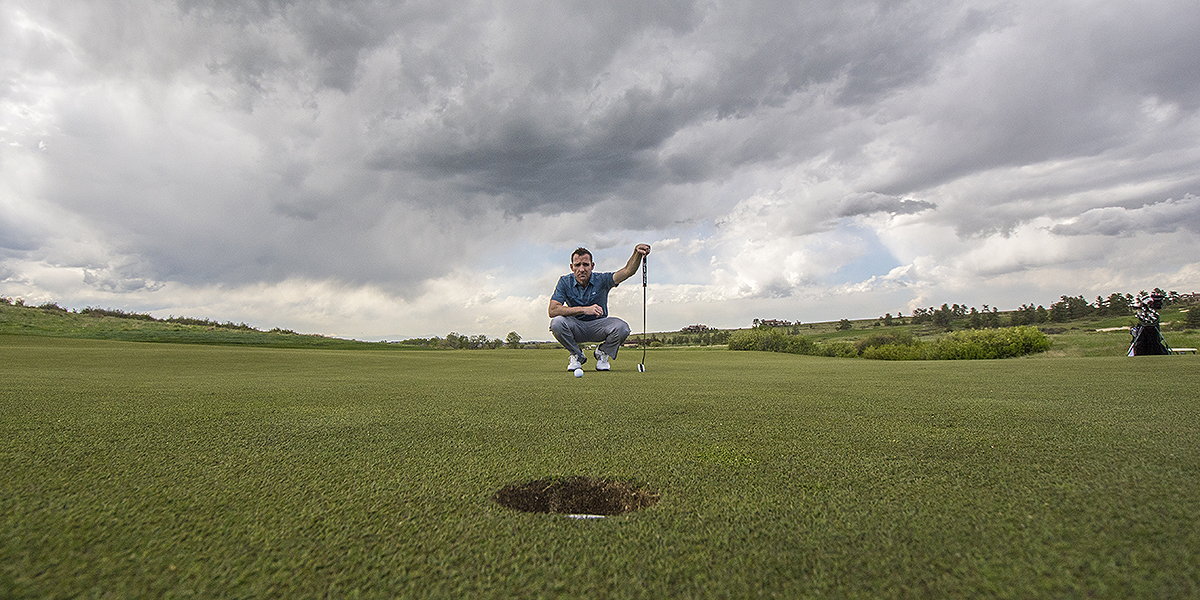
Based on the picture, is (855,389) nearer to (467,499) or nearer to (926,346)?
(467,499)

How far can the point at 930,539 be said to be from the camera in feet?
5.03

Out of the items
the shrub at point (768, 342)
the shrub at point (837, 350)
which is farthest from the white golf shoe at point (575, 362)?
the shrub at point (768, 342)

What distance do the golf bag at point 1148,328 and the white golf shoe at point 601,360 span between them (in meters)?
12.1

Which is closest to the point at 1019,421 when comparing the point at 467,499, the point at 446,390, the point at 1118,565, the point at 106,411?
the point at 1118,565

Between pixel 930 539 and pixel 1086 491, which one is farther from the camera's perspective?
pixel 1086 491

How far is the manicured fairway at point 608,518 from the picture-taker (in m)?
1.33

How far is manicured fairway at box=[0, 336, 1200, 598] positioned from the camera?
133cm

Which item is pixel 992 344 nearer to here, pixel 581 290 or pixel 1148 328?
pixel 1148 328

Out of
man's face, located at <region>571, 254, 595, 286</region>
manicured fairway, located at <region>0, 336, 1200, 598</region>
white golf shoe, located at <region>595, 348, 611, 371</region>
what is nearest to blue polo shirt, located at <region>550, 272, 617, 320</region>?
man's face, located at <region>571, 254, 595, 286</region>

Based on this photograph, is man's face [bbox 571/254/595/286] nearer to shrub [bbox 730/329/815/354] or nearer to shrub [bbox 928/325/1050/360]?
shrub [bbox 928/325/1050/360]

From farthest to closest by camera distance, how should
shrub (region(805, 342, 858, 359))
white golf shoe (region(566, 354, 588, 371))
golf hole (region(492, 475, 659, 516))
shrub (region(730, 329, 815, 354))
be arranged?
1. shrub (region(730, 329, 815, 354))
2. shrub (region(805, 342, 858, 359))
3. white golf shoe (region(566, 354, 588, 371))
4. golf hole (region(492, 475, 659, 516))

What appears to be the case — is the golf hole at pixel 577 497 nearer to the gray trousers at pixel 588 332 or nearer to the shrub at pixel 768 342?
the gray trousers at pixel 588 332

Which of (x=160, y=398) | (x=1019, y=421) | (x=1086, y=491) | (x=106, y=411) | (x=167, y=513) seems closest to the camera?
(x=167, y=513)

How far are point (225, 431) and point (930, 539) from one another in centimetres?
356
